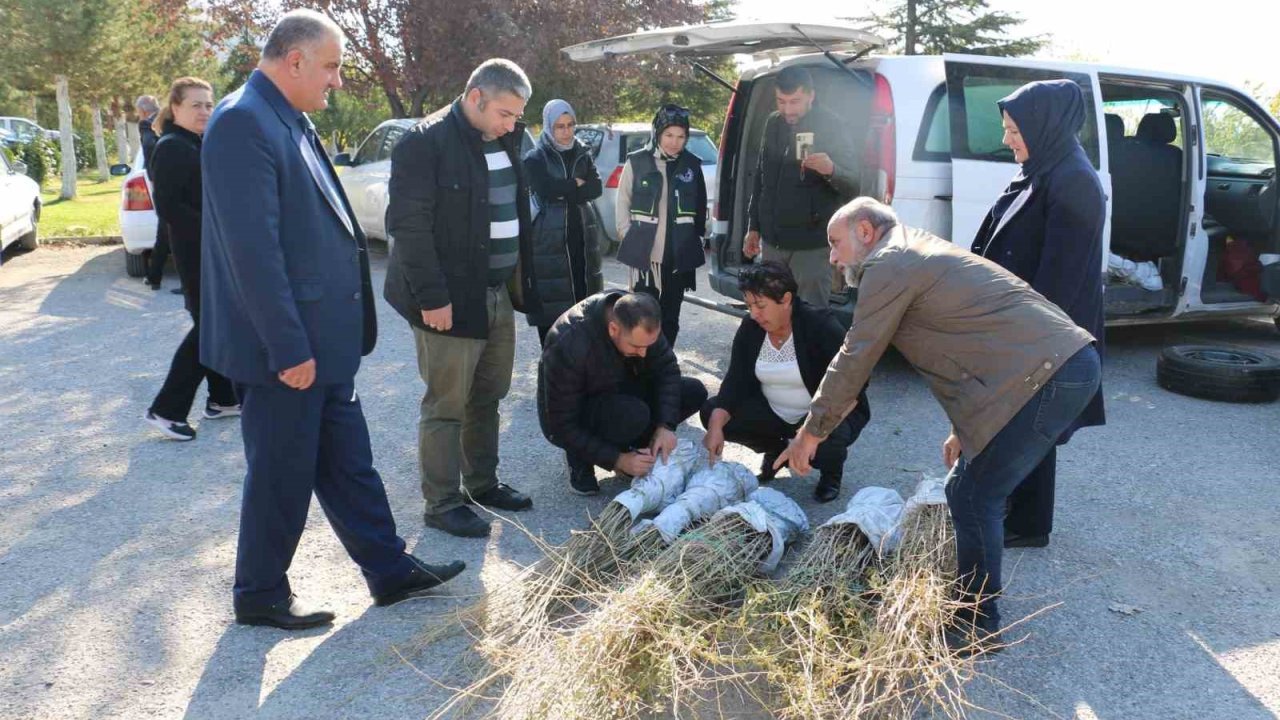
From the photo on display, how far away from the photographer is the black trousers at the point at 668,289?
6152 mm

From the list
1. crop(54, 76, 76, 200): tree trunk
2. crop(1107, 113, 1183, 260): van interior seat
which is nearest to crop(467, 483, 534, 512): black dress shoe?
crop(1107, 113, 1183, 260): van interior seat

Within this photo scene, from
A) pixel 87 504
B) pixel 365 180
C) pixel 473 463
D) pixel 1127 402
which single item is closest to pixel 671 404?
pixel 473 463

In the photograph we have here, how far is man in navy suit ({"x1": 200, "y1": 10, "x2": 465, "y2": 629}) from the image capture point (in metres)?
2.93

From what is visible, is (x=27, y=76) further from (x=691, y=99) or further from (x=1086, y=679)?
(x=1086, y=679)

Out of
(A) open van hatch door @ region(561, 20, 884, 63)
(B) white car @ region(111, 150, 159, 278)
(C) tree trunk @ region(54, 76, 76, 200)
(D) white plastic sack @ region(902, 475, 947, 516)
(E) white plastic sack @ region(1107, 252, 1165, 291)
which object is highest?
(C) tree trunk @ region(54, 76, 76, 200)

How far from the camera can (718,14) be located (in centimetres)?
2620

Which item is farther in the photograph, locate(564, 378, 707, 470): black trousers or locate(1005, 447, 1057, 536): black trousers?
locate(564, 378, 707, 470): black trousers

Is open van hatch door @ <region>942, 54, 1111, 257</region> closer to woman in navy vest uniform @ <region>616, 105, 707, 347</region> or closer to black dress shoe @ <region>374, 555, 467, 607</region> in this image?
woman in navy vest uniform @ <region>616, 105, 707, 347</region>

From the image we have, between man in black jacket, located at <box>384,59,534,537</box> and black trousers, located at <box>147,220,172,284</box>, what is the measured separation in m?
5.97

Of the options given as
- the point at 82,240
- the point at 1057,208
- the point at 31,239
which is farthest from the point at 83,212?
the point at 1057,208

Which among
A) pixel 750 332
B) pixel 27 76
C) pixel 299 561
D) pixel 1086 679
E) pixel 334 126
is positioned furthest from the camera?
pixel 334 126

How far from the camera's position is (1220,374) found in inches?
235

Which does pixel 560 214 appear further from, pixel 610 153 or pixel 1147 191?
pixel 610 153

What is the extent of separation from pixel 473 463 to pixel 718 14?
24.0 m
